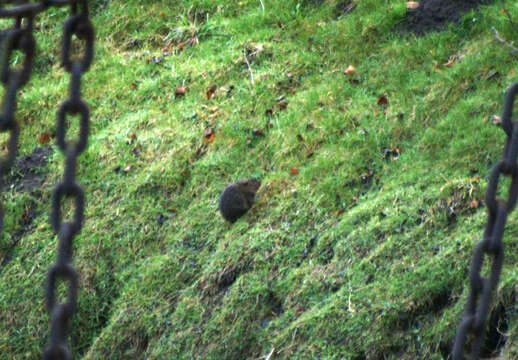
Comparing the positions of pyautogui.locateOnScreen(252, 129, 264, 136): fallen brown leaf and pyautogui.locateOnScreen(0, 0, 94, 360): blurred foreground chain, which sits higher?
pyautogui.locateOnScreen(0, 0, 94, 360): blurred foreground chain

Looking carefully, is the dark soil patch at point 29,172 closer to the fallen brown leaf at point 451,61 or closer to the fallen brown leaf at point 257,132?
the fallen brown leaf at point 257,132

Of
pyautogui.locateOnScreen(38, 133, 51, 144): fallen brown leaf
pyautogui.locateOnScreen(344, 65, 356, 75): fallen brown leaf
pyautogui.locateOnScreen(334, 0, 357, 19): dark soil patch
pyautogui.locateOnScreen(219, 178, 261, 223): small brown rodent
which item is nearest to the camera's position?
pyautogui.locateOnScreen(219, 178, 261, 223): small brown rodent

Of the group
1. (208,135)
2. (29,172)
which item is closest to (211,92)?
(208,135)

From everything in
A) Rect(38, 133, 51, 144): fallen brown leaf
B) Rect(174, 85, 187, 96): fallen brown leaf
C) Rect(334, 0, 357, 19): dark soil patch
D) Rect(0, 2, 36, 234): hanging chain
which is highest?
Rect(0, 2, 36, 234): hanging chain

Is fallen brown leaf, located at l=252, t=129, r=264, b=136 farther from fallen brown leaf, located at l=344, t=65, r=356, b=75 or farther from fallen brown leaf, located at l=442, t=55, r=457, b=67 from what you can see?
fallen brown leaf, located at l=442, t=55, r=457, b=67

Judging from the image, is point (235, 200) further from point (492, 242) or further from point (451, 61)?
point (492, 242)

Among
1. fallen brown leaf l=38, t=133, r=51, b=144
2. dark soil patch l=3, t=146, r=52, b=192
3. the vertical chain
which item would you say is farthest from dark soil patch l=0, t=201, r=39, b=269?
the vertical chain

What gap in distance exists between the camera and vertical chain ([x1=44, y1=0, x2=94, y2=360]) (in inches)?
56.5

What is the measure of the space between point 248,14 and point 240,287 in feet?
9.52

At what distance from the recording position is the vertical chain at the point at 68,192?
1.44 meters

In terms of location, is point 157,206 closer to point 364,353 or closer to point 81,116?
point 364,353

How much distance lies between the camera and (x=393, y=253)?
3.79 m

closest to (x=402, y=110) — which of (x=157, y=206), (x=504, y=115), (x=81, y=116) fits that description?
(x=157, y=206)

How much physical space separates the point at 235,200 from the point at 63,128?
9.03 feet
